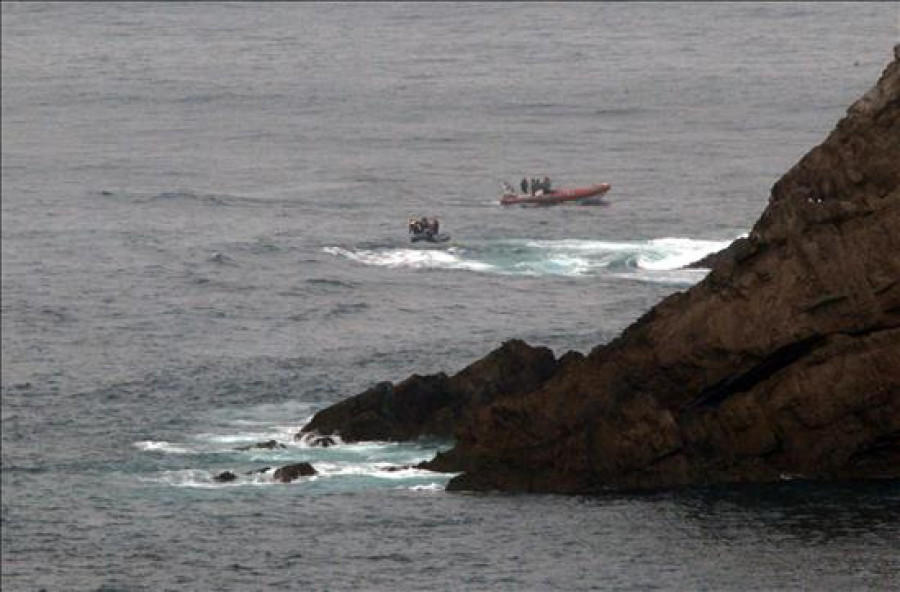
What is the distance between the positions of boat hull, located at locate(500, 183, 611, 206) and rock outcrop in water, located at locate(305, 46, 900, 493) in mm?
73811

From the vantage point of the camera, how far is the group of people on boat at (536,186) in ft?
587

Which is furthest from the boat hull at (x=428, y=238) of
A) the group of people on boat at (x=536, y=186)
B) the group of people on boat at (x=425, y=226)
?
the group of people on boat at (x=536, y=186)

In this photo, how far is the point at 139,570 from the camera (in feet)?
320

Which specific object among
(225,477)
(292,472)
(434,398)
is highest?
(434,398)

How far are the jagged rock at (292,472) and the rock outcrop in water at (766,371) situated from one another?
21.9 ft

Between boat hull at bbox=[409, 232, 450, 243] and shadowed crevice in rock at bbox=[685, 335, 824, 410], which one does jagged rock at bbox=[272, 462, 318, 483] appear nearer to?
shadowed crevice in rock at bbox=[685, 335, 824, 410]

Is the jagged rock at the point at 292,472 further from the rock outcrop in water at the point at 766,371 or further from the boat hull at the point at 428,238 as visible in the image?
the boat hull at the point at 428,238

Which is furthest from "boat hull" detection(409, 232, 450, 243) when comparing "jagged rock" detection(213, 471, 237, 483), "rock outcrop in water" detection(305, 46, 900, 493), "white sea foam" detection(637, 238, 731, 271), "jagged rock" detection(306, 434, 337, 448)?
"rock outcrop in water" detection(305, 46, 900, 493)

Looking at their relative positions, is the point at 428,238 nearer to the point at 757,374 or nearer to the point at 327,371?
the point at 327,371

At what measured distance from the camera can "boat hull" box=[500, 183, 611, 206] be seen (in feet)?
588

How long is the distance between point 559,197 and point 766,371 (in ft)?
256

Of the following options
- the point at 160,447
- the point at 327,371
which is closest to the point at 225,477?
the point at 160,447

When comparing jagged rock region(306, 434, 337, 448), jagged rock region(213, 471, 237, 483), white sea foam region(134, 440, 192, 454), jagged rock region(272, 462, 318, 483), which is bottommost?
jagged rock region(213, 471, 237, 483)

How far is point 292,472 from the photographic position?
10856 cm
